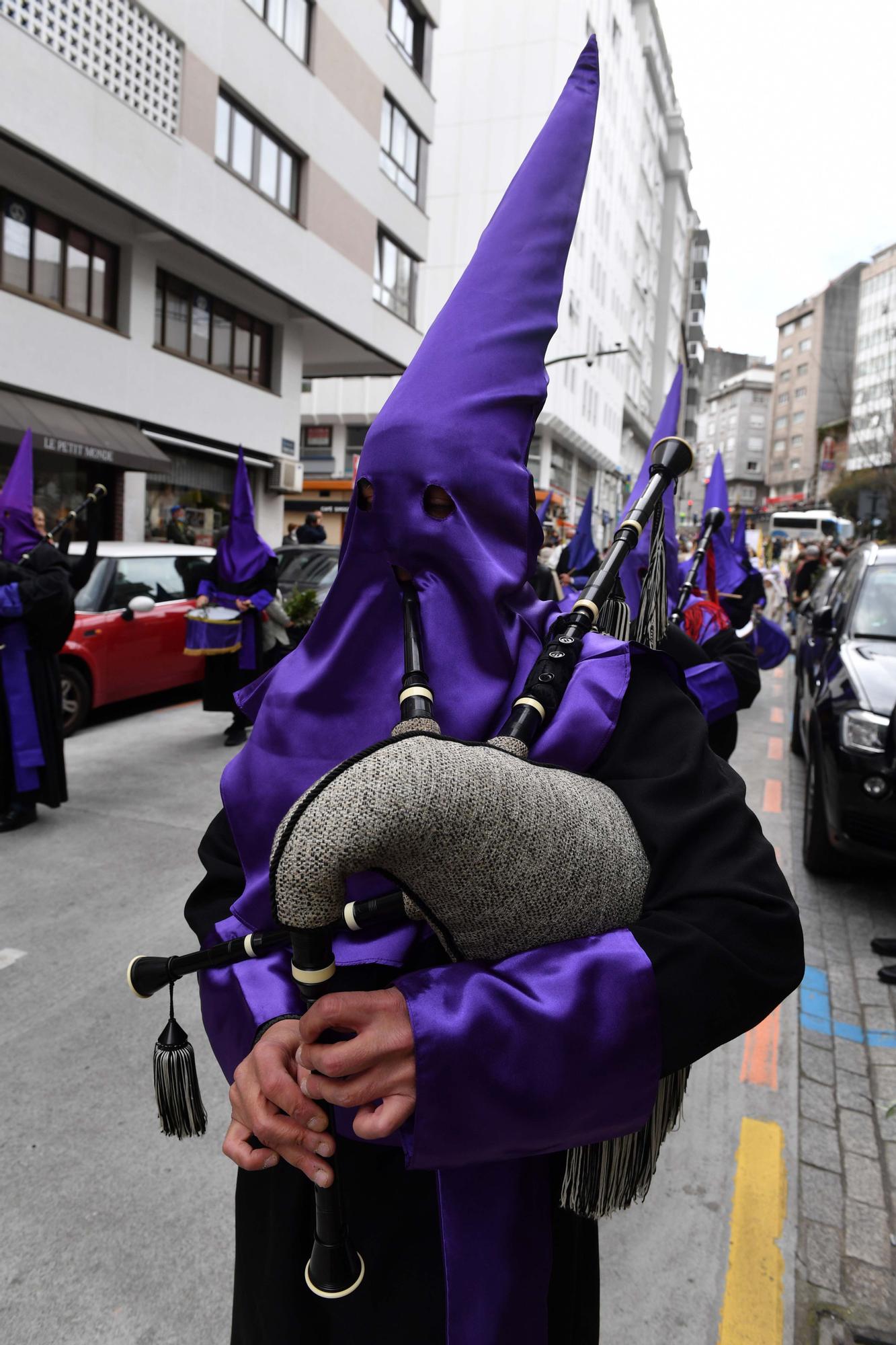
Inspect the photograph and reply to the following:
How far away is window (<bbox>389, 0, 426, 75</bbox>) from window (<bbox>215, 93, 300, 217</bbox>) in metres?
5.44

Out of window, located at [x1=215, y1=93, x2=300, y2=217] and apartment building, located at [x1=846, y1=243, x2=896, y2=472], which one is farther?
apartment building, located at [x1=846, y1=243, x2=896, y2=472]

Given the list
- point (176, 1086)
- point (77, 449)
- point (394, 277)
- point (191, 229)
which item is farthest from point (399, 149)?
point (176, 1086)

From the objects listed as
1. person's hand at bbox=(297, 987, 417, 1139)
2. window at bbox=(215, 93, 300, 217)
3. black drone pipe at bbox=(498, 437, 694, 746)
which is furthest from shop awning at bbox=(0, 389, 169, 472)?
person's hand at bbox=(297, 987, 417, 1139)

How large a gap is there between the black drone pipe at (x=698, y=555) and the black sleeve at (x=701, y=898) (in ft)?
9.52

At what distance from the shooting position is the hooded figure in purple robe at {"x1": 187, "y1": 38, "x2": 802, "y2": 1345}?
988mm

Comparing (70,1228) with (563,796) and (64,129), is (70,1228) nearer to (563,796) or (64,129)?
(563,796)

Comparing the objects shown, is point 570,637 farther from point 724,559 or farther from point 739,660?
point 724,559

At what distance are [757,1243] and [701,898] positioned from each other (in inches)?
78.6

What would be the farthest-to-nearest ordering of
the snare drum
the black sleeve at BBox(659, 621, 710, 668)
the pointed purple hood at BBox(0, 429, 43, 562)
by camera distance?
the snare drum, the pointed purple hood at BBox(0, 429, 43, 562), the black sleeve at BBox(659, 621, 710, 668)

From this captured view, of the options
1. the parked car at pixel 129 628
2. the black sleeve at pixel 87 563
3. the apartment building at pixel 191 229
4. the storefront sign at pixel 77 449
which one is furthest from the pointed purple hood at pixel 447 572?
the storefront sign at pixel 77 449

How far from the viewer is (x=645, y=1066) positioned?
101 cm

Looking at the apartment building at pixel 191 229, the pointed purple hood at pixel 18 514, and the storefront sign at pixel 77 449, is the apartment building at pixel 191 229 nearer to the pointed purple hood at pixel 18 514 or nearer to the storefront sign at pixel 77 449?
the storefront sign at pixel 77 449

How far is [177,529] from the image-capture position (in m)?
16.2

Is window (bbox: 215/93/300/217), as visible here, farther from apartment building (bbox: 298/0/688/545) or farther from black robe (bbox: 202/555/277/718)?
apartment building (bbox: 298/0/688/545)
